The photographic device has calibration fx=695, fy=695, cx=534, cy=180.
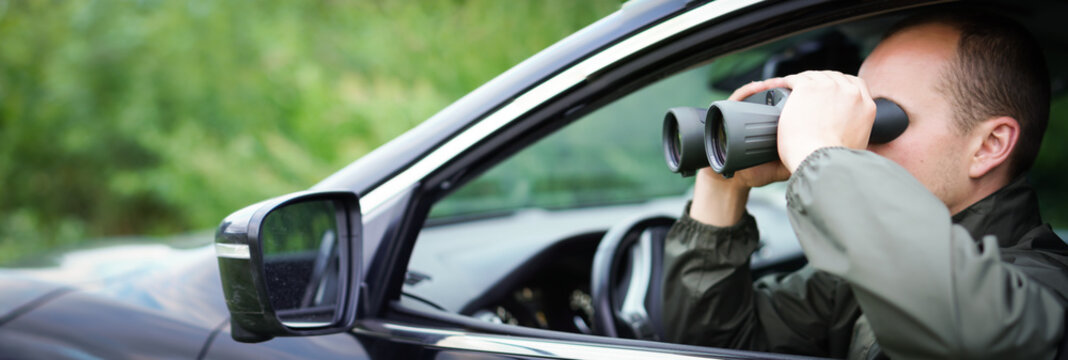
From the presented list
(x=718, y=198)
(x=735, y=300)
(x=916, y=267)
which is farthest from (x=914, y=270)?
(x=735, y=300)

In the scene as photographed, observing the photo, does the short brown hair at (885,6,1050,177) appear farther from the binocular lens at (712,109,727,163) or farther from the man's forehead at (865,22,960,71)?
the binocular lens at (712,109,727,163)

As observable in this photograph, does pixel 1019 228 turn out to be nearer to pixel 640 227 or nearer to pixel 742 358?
pixel 742 358

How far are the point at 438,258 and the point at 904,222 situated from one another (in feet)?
4.10

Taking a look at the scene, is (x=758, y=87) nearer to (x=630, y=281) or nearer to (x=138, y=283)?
(x=630, y=281)

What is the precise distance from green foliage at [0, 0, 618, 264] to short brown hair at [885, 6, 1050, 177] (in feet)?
15.9

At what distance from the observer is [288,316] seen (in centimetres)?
123

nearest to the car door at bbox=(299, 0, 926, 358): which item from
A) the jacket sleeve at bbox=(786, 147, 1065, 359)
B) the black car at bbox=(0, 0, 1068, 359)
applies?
the black car at bbox=(0, 0, 1068, 359)

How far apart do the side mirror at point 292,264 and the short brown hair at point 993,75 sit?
110 centimetres

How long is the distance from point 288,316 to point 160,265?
71cm

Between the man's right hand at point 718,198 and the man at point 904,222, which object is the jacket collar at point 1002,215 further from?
the man's right hand at point 718,198

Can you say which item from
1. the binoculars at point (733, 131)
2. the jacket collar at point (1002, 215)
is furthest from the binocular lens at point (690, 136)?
the jacket collar at point (1002, 215)

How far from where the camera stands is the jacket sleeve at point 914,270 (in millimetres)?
855

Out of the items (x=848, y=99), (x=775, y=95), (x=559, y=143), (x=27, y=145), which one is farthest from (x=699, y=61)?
(x=27, y=145)

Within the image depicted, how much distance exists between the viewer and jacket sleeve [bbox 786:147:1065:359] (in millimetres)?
855
